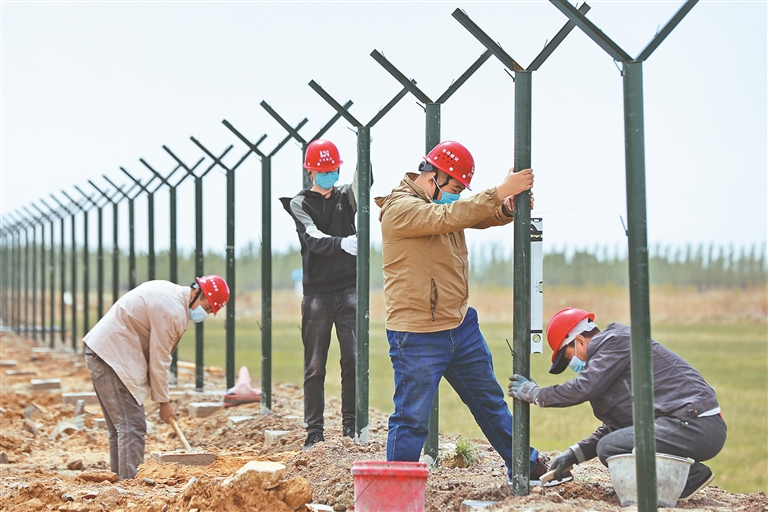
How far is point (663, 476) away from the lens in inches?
175

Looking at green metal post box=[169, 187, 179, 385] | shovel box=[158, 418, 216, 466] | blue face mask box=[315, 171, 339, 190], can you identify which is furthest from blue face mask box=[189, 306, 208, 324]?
green metal post box=[169, 187, 179, 385]

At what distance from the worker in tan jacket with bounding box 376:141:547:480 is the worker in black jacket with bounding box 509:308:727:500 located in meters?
0.35

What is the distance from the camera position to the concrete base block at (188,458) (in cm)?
686

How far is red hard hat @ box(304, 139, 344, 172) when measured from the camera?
702 centimetres

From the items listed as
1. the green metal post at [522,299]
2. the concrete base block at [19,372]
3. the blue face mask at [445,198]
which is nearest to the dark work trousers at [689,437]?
the green metal post at [522,299]

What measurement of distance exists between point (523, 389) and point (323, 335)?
2.56 metres

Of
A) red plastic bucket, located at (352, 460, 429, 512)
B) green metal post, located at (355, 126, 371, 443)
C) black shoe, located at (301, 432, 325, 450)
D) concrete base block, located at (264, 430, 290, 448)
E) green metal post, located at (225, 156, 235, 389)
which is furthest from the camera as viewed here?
green metal post, located at (225, 156, 235, 389)

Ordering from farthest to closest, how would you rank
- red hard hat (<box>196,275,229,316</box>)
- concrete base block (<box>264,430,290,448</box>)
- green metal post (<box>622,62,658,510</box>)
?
concrete base block (<box>264,430,290,448</box>), red hard hat (<box>196,275,229,316</box>), green metal post (<box>622,62,658,510</box>)

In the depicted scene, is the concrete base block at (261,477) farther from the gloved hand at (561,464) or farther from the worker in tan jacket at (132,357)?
the worker in tan jacket at (132,357)

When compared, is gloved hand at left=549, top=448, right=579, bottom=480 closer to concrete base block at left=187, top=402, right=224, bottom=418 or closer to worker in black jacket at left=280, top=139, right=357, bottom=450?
worker in black jacket at left=280, top=139, right=357, bottom=450

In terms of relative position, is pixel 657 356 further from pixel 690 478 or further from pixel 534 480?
pixel 534 480

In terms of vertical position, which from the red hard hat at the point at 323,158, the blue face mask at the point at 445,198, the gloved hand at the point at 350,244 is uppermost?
the red hard hat at the point at 323,158

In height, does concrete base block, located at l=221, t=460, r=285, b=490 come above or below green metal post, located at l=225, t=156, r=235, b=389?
below

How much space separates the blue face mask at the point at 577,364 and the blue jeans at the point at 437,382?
0.40 m
